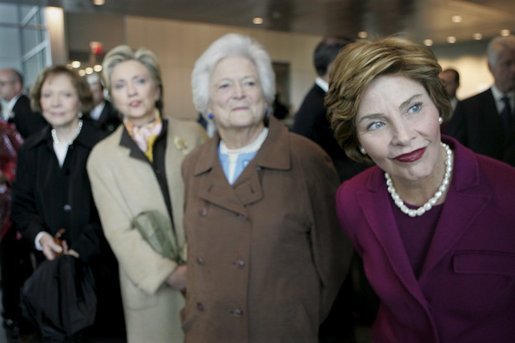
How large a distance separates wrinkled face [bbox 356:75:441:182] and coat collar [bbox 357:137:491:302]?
0.08 m

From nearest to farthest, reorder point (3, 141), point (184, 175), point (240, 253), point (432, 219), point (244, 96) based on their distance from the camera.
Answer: point (432, 219), point (240, 253), point (244, 96), point (184, 175), point (3, 141)

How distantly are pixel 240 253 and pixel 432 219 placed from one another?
812 mm

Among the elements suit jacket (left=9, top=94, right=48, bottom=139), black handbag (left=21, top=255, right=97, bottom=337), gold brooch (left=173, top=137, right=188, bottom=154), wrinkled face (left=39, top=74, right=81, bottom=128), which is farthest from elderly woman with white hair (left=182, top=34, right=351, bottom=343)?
suit jacket (left=9, top=94, right=48, bottom=139)

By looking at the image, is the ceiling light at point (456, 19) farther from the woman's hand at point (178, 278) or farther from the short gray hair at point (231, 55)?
the woman's hand at point (178, 278)

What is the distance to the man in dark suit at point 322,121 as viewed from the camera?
319 cm

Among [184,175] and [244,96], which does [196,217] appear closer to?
[184,175]

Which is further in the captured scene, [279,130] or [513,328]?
[279,130]

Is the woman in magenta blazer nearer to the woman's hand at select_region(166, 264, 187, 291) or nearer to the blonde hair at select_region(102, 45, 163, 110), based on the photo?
the woman's hand at select_region(166, 264, 187, 291)

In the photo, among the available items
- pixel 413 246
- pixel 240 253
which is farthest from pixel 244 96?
pixel 413 246

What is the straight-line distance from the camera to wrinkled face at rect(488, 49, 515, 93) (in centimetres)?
367

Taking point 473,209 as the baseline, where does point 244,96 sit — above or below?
above

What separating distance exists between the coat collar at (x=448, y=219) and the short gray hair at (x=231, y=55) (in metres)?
0.94

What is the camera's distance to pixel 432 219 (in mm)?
1550

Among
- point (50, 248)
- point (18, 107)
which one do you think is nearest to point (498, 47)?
point (50, 248)
